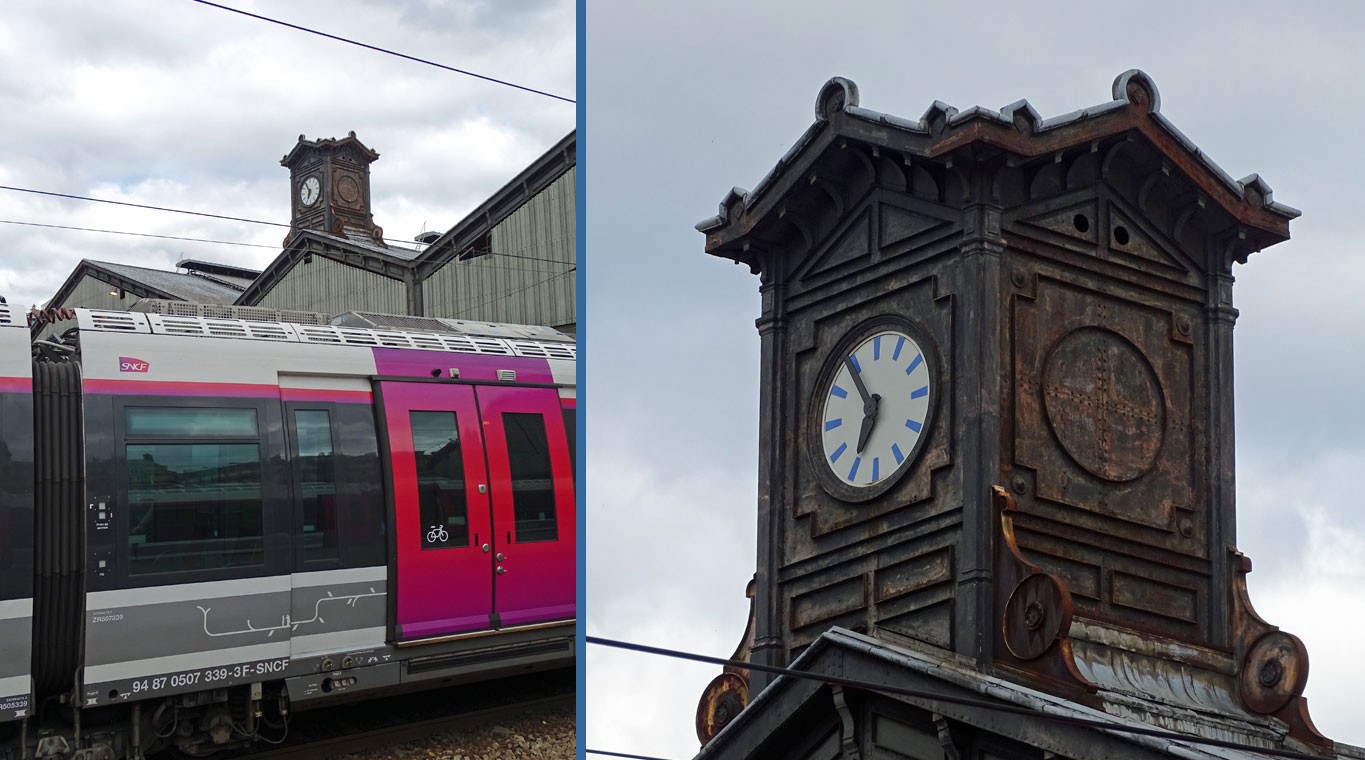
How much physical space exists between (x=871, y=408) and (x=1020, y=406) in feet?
3.95

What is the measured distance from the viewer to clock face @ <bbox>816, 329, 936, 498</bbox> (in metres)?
11.3

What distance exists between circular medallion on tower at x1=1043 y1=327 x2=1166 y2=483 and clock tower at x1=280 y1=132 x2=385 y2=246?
21.4 meters

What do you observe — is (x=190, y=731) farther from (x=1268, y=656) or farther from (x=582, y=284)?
(x=1268, y=656)

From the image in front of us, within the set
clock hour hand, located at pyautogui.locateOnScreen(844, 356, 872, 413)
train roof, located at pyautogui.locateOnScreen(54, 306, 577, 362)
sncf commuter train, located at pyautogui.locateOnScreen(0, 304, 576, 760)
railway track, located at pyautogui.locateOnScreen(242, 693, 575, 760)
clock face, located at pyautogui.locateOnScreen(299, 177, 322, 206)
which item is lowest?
railway track, located at pyautogui.locateOnScreen(242, 693, 575, 760)

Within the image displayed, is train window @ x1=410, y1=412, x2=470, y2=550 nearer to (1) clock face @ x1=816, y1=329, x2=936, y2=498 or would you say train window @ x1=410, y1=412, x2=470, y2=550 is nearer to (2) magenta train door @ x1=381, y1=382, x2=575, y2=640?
(2) magenta train door @ x1=381, y1=382, x2=575, y2=640

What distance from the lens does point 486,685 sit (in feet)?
50.2

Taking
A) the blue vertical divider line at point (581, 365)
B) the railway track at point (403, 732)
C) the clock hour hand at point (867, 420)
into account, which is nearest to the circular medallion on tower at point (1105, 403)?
the clock hour hand at point (867, 420)

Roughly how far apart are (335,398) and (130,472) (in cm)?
184

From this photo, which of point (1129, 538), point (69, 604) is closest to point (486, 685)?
point (69, 604)

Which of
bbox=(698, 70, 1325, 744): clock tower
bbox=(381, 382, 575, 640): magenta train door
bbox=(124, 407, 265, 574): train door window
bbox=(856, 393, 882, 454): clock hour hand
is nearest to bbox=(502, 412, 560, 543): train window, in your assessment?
bbox=(381, 382, 575, 640): magenta train door

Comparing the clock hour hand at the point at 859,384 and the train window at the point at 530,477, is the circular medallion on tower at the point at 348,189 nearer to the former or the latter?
the train window at the point at 530,477

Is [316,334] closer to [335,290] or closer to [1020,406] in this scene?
[1020,406]

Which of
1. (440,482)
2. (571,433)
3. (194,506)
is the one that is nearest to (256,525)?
(194,506)

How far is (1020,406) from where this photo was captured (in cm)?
1092
